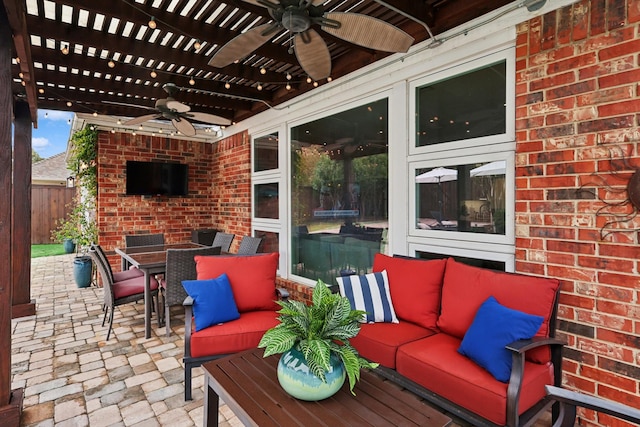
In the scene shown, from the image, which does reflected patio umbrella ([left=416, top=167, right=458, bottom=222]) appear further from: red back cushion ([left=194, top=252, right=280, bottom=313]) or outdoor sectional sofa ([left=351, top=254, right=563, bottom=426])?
red back cushion ([left=194, top=252, right=280, bottom=313])

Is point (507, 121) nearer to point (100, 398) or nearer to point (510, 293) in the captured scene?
point (510, 293)

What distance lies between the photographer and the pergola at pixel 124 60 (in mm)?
2186

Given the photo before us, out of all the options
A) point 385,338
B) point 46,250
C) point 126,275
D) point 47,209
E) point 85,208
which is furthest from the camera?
→ point 47,209

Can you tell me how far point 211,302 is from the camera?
8.47 feet

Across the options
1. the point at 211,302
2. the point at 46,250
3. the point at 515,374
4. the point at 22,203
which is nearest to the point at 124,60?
the point at 22,203

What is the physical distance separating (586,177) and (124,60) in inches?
174

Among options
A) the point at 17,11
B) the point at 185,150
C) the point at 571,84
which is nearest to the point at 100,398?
the point at 17,11

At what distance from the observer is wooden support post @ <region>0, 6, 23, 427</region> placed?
212 cm

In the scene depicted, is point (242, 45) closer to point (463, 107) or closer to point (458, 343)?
point (463, 107)

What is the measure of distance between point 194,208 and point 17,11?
15.9ft

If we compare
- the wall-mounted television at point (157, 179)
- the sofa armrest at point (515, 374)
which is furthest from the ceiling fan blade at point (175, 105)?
the sofa armrest at point (515, 374)

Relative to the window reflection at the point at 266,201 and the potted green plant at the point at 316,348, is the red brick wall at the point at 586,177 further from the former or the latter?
the window reflection at the point at 266,201

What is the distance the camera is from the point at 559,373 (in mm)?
1983

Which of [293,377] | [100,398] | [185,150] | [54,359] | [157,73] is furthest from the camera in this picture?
[185,150]
